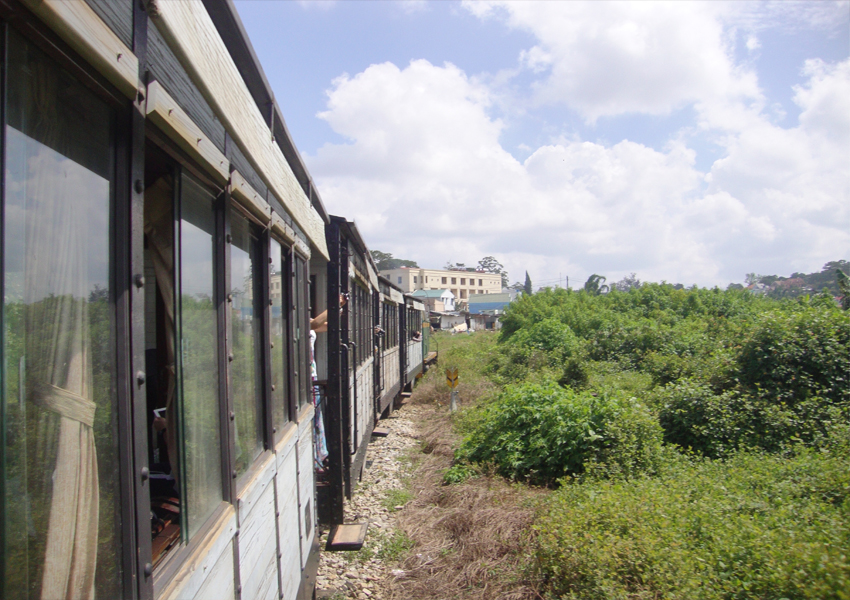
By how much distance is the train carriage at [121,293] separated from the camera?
938 millimetres

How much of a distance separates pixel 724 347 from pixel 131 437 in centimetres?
1068

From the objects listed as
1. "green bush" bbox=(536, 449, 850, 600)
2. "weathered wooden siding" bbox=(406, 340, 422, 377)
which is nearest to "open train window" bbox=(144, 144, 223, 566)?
"green bush" bbox=(536, 449, 850, 600)

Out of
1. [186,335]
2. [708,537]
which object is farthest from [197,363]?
[708,537]

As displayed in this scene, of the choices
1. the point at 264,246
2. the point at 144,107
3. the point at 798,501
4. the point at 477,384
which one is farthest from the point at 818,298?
the point at 144,107

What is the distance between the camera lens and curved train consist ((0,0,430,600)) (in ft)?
3.10

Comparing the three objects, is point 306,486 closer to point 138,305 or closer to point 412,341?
point 138,305

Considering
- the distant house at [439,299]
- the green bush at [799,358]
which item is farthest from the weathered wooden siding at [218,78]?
the distant house at [439,299]

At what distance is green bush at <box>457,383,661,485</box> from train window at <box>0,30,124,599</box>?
578 cm

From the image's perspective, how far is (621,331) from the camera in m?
14.6

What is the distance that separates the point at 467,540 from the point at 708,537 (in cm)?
203

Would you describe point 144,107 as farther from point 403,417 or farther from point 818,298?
point 818,298

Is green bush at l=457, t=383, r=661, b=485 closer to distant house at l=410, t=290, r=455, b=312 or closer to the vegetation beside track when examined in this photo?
the vegetation beside track

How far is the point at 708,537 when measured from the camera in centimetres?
414

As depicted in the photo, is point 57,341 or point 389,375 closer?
point 57,341
